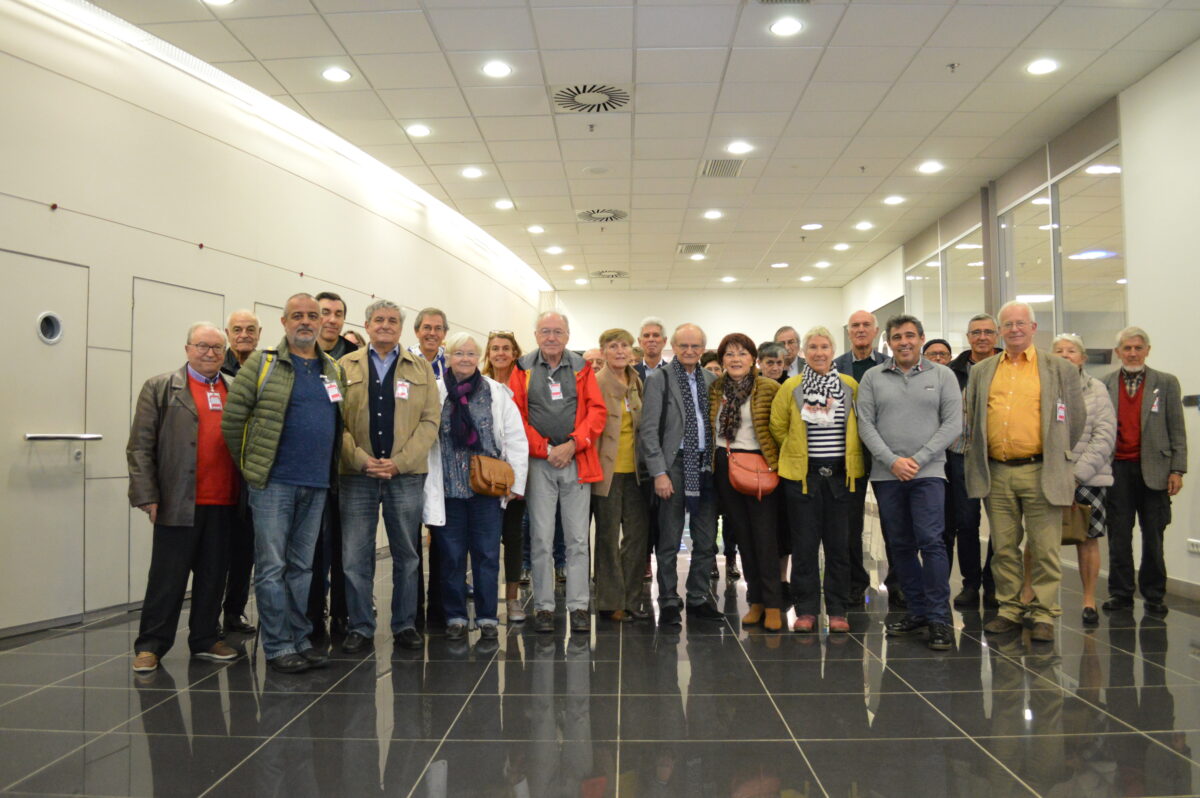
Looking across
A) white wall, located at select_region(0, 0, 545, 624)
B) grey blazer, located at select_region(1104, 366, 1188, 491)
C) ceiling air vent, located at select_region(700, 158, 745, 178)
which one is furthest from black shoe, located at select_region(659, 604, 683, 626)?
ceiling air vent, located at select_region(700, 158, 745, 178)

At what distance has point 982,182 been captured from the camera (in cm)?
910

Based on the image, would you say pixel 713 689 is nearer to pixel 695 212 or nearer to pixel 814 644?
pixel 814 644

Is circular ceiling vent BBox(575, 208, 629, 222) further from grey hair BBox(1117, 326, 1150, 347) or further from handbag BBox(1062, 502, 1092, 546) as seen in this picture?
handbag BBox(1062, 502, 1092, 546)

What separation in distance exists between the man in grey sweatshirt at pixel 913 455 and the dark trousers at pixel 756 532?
1.93 feet

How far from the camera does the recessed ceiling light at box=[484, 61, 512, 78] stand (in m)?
6.00

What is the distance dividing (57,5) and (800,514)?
534cm

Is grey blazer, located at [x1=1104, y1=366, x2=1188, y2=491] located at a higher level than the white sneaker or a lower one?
higher

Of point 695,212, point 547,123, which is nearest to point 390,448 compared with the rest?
point 547,123

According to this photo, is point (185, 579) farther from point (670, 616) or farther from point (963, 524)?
point (963, 524)

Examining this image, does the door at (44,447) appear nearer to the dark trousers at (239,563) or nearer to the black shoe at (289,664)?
the dark trousers at (239,563)

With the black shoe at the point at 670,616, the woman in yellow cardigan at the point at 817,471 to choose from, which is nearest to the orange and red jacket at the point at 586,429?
the black shoe at the point at 670,616

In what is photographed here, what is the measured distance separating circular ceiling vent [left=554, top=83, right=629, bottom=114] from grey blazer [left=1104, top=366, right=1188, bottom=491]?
424cm

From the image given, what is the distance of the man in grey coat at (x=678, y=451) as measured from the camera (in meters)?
4.34

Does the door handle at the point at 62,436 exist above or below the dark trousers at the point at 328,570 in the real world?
above
